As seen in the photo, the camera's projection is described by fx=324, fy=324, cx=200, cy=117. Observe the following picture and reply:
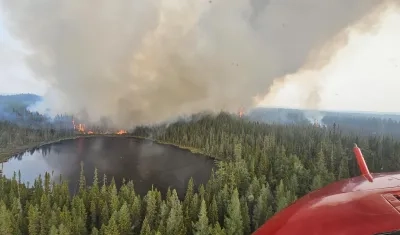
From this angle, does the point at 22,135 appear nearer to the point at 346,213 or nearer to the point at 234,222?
the point at 234,222

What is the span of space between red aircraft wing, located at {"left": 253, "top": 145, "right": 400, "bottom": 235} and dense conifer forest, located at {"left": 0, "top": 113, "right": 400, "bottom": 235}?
374 inches

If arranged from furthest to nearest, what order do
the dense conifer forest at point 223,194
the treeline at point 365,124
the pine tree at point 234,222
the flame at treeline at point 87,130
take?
the flame at treeline at point 87,130, the treeline at point 365,124, the dense conifer forest at point 223,194, the pine tree at point 234,222

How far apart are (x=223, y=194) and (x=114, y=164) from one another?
784cm

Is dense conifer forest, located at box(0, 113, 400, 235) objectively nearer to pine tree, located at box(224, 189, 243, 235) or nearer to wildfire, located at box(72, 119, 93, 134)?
pine tree, located at box(224, 189, 243, 235)

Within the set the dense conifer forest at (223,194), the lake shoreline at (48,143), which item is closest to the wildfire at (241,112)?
the dense conifer forest at (223,194)

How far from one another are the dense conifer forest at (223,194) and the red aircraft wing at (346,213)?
950 centimetres

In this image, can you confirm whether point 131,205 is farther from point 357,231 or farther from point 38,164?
point 357,231

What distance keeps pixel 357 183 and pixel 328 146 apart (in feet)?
58.1

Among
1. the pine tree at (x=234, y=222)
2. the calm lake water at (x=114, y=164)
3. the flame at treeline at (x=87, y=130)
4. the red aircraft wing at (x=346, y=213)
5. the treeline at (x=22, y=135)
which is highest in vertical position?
the red aircraft wing at (x=346, y=213)

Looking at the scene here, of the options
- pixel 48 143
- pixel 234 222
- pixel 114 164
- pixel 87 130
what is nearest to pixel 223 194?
pixel 234 222

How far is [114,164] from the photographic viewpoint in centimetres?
1909

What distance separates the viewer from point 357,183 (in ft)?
4.18

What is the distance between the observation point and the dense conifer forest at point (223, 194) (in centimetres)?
1192

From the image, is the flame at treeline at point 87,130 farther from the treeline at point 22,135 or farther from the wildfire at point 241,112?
the wildfire at point 241,112
